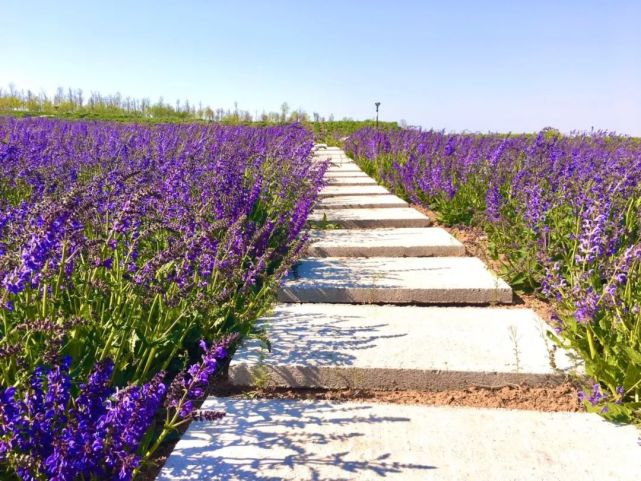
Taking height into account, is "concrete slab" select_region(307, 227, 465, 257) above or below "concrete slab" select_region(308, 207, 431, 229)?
below

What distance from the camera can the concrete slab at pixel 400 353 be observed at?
1.90 m

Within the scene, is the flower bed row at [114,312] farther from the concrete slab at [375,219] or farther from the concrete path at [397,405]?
the concrete slab at [375,219]

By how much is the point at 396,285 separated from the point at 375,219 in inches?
66.8

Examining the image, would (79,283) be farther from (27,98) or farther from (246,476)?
(27,98)

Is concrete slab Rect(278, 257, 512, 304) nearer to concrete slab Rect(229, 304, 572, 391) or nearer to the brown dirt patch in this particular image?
concrete slab Rect(229, 304, 572, 391)

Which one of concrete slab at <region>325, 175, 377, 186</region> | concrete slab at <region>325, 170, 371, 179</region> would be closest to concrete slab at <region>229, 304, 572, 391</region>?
concrete slab at <region>325, 175, 377, 186</region>

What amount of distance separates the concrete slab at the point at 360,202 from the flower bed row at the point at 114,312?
145 centimetres

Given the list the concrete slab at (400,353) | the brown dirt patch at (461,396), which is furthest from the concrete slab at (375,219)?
the brown dirt patch at (461,396)

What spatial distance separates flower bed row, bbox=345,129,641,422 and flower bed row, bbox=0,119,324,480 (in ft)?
4.34

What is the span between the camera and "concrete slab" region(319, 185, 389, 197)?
595 centimetres

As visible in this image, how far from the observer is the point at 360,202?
527 cm

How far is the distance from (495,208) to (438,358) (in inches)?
76.7

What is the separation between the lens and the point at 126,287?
76.2 inches

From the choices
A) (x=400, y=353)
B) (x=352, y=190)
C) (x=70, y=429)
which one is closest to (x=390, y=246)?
(x=400, y=353)
